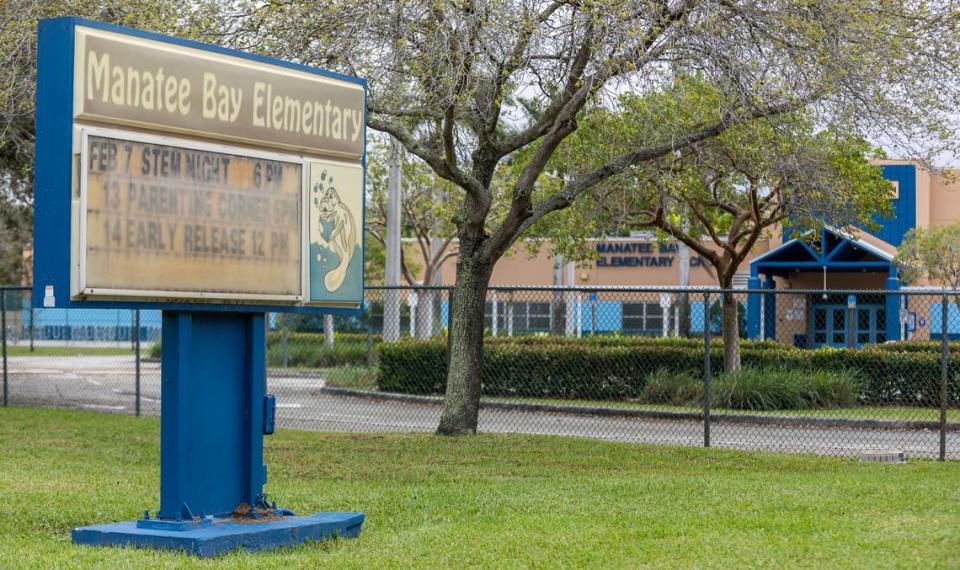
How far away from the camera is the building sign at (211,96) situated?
24.7ft

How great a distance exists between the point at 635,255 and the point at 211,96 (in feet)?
143

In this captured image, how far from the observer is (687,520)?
894 centimetres

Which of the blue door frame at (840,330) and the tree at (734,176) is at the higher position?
the tree at (734,176)

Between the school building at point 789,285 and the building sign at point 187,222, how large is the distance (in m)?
8.43

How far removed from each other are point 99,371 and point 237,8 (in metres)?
13.4

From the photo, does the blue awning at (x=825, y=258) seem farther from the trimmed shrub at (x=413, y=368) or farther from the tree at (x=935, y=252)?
the trimmed shrub at (x=413, y=368)

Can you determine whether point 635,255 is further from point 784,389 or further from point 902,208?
point 784,389

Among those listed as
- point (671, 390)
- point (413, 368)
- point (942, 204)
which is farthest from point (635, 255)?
point (671, 390)

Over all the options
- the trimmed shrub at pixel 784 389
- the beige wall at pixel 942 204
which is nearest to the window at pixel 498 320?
the trimmed shrub at pixel 784 389

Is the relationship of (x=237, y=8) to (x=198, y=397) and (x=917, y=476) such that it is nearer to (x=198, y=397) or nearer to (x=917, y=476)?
(x=198, y=397)

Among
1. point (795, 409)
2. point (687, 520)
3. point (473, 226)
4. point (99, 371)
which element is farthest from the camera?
point (99, 371)

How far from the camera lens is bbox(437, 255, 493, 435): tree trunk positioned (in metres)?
15.7

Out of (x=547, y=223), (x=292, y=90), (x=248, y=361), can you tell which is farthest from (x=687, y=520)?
(x=547, y=223)

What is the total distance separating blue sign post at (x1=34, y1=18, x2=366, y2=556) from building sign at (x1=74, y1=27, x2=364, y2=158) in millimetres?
11
